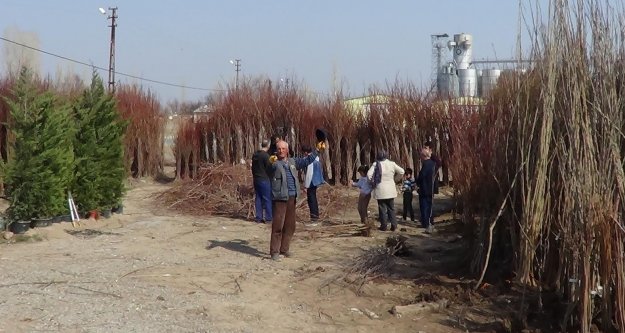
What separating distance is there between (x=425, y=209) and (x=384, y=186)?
106 cm

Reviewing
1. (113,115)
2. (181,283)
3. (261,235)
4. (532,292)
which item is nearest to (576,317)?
(532,292)

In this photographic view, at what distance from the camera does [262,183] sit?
14.2 metres

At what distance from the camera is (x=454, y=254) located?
1030 cm

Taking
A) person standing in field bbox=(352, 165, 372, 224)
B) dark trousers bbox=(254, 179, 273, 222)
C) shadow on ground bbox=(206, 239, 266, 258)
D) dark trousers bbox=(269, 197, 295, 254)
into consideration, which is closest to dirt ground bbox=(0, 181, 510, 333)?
shadow on ground bbox=(206, 239, 266, 258)

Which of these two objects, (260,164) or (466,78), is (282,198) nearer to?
(260,164)

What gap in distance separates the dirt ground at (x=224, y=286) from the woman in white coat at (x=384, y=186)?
76 centimetres

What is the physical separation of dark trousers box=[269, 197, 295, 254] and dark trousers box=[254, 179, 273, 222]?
376cm

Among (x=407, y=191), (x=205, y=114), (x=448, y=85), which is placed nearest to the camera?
(x=407, y=191)

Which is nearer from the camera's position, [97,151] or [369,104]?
[97,151]

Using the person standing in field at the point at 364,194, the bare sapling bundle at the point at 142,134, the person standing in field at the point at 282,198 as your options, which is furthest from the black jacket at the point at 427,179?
the bare sapling bundle at the point at 142,134

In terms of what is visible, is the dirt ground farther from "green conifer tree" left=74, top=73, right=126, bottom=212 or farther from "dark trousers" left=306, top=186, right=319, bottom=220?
"dark trousers" left=306, top=186, right=319, bottom=220

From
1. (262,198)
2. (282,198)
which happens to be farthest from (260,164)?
(282,198)

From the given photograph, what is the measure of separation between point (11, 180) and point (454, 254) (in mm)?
6867

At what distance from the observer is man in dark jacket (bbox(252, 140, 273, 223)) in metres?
14.0
